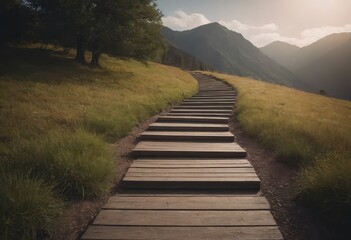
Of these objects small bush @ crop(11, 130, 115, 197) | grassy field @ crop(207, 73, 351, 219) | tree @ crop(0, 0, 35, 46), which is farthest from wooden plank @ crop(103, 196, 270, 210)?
tree @ crop(0, 0, 35, 46)

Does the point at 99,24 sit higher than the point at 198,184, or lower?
higher

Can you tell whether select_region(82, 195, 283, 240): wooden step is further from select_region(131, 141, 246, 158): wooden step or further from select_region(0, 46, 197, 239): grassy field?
select_region(131, 141, 246, 158): wooden step

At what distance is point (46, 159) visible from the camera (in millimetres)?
4570

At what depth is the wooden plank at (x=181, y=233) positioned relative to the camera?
132 inches

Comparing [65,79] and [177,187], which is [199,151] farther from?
[65,79]

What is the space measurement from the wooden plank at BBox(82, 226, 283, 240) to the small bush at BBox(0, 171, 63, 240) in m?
0.55

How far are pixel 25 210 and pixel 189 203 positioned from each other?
222 centimetres

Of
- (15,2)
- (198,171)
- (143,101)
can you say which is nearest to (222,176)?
(198,171)

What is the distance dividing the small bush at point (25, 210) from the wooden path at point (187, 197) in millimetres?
559

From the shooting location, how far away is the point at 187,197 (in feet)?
14.2

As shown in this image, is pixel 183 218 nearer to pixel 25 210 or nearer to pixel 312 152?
pixel 25 210

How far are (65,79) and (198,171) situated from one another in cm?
1237

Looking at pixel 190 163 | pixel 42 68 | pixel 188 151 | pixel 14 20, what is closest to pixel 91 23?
pixel 42 68

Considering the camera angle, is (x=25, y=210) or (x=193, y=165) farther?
(x=193, y=165)
